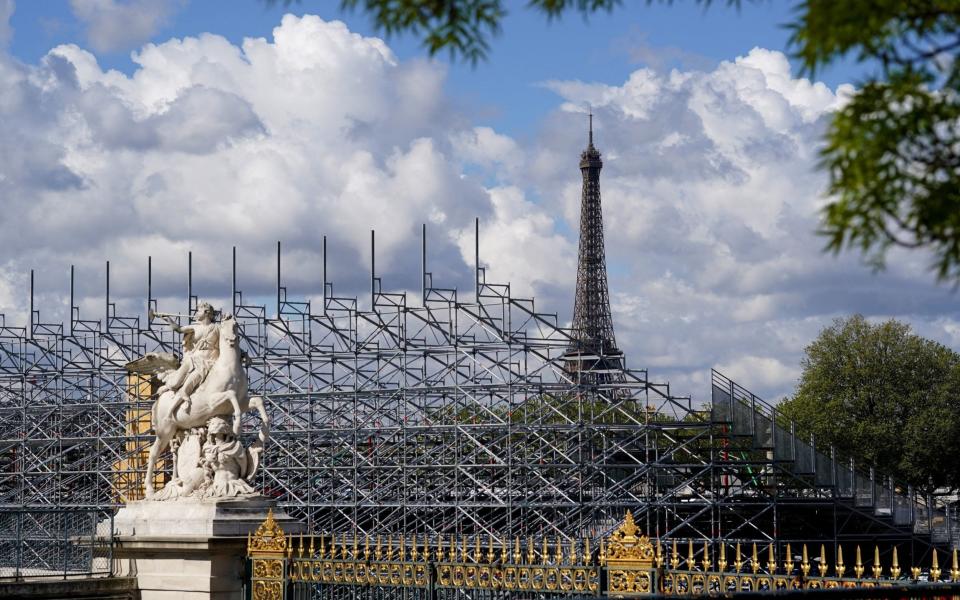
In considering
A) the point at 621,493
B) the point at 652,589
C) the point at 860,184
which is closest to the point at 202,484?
the point at 652,589

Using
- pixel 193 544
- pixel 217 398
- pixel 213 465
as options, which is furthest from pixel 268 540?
pixel 217 398

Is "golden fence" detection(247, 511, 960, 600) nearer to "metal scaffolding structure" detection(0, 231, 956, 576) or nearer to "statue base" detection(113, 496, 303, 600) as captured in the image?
"statue base" detection(113, 496, 303, 600)

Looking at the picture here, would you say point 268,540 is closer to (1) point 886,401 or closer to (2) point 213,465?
(2) point 213,465

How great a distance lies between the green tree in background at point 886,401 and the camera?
51375 millimetres

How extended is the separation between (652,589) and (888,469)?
43671mm

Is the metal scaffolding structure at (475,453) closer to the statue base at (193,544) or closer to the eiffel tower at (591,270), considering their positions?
the statue base at (193,544)

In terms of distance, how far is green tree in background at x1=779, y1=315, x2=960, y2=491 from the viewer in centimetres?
5138

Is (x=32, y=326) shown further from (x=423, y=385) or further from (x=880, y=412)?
(x=880, y=412)

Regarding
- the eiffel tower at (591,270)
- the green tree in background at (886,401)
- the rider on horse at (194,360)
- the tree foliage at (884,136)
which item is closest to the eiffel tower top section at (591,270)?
the eiffel tower at (591,270)

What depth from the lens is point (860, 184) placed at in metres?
4.55

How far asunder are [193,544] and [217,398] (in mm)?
1453

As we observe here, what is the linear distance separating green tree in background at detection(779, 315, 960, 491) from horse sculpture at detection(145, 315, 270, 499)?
37.9 meters

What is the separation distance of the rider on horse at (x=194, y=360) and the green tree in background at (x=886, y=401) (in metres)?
37.9

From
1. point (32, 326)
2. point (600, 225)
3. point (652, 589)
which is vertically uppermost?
point (600, 225)
